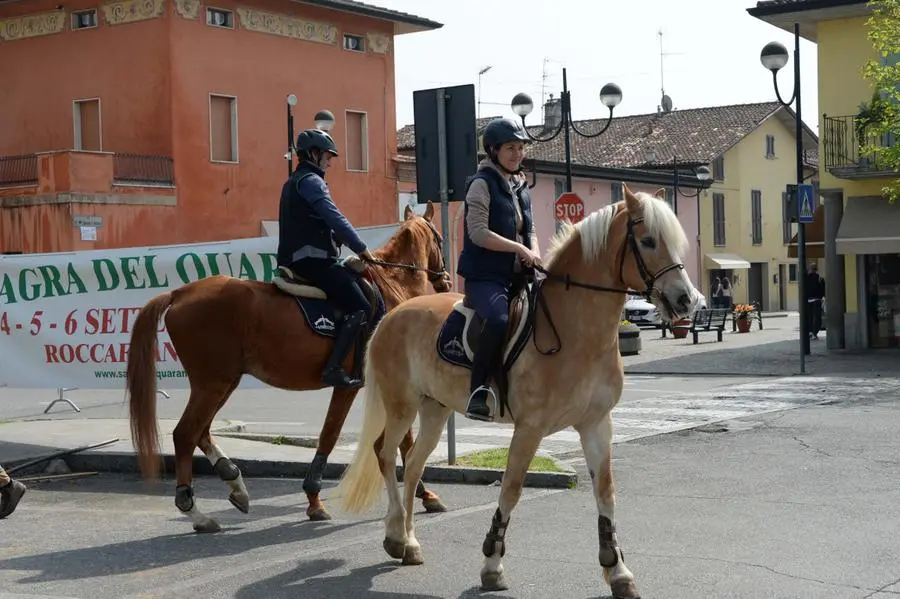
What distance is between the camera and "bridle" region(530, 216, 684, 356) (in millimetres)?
6621

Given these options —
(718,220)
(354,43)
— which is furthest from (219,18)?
(718,220)

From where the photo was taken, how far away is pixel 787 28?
30688 millimetres

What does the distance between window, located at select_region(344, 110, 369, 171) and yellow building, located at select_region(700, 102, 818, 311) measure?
25.5 metres

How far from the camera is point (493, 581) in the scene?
667 centimetres

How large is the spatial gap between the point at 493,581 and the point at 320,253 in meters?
3.47

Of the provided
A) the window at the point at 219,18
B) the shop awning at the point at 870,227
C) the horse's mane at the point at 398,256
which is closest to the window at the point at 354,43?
the window at the point at 219,18

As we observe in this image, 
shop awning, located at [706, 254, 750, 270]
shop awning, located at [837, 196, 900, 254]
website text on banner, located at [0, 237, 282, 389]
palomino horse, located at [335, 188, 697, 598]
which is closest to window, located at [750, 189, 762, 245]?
shop awning, located at [706, 254, 750, 270]

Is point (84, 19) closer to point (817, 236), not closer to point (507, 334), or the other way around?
point (817, 236)

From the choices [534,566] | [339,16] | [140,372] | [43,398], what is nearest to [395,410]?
[534,566]

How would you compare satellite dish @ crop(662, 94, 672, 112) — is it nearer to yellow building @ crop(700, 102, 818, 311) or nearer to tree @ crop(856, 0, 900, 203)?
yellow building @ crop(700, 102, 818, 311)

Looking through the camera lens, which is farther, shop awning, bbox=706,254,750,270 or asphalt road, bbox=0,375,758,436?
shop awning, bbox=706,254,750,270

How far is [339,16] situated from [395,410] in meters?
34.6

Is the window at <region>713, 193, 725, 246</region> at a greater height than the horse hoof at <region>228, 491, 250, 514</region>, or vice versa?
the window at <region>713, 193, 725, 246</region>

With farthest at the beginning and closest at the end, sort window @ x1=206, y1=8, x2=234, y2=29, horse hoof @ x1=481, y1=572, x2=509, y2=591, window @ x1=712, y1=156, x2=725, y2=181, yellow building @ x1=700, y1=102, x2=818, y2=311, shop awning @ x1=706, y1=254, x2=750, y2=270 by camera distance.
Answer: window @ x1=712, y1=156, x2=725, y2=181 → yellow building @ x1=700, y1=102, x2=818, y2=311 → shop awning @ x1=706, y1=254, x2=750, y2=270 → window @ x1=206, y1=8, x2=234, y2=29 → horse hoof @ x1=481, y1=572, x2=509, y2=591
